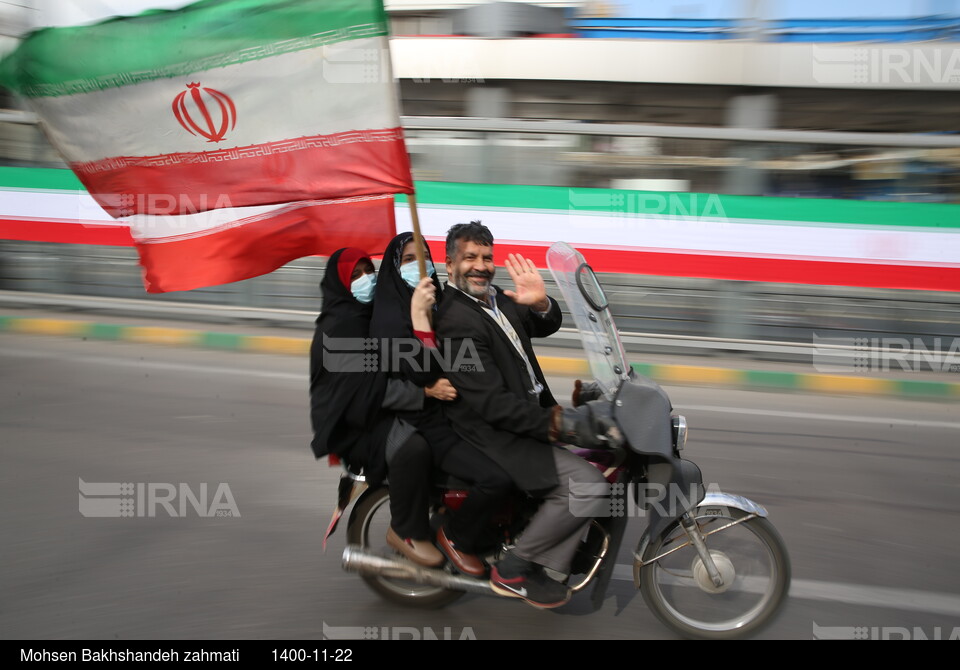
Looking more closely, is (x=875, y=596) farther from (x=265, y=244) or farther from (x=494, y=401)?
(x=265, y=244)

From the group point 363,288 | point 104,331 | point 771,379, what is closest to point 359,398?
point 363,288

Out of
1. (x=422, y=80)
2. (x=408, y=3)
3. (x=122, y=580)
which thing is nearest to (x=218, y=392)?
(x=122, y=580)

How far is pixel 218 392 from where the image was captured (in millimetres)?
6797

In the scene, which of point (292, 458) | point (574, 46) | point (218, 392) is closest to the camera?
point (292, 458)

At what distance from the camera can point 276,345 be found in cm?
819

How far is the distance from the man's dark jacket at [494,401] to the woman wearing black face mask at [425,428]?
0.06 meters

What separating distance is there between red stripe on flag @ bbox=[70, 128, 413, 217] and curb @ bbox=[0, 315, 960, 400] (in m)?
3.84

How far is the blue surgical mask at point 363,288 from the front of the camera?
3.25m

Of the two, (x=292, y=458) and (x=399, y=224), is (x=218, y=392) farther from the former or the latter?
(x=399, y=224)

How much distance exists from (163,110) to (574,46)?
1690cm

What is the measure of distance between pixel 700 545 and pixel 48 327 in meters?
7.88

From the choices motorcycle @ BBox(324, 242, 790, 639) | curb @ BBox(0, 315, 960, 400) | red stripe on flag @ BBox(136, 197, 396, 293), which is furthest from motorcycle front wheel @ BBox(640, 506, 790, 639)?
curb @ BBox(0, 315, 960, 400)

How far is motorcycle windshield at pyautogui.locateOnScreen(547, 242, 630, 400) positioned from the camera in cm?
309

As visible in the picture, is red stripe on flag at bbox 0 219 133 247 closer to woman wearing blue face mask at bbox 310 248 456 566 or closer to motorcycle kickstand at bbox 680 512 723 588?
woman wearing blue face mask at bbox 310 248 456 566
